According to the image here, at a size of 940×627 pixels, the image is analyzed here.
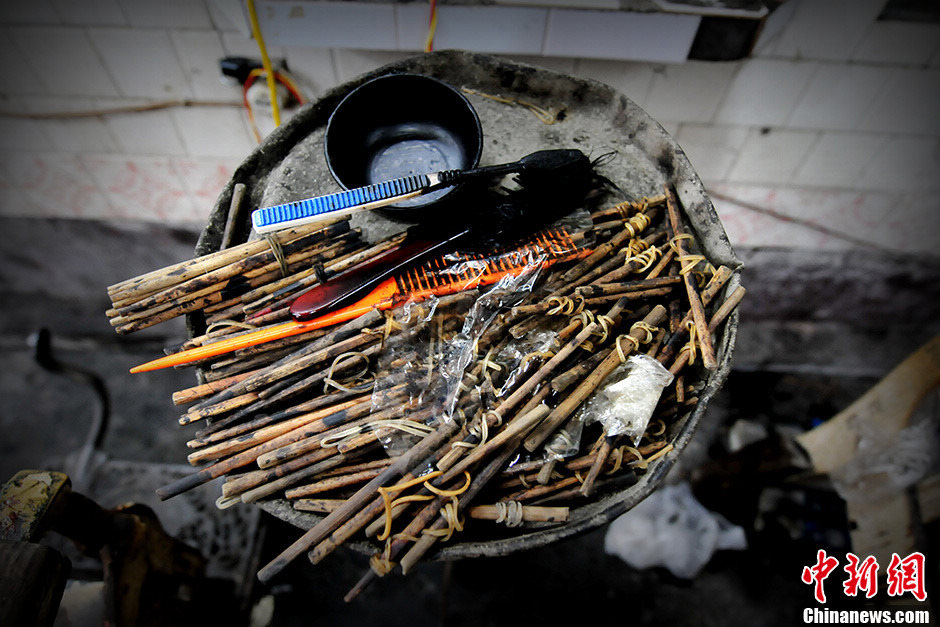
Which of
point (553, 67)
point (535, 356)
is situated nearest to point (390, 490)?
point (535, 356)

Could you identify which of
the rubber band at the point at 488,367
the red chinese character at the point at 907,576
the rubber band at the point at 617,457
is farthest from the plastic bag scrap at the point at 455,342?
the red chinese character at the point at 907,576

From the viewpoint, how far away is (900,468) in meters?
2.35

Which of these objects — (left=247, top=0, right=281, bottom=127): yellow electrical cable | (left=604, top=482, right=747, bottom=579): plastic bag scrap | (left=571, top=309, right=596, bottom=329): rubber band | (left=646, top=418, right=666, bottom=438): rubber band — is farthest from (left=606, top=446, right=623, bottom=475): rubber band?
(left=247, top=0, right=281, bottom=127): yellow electrical cable

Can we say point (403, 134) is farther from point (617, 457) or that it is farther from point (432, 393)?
point (617, 457)

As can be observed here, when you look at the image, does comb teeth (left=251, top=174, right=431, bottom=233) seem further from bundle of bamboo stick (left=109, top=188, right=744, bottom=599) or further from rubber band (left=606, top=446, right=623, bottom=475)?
rubber band (left=606, top=446, right=623, bottom=475)

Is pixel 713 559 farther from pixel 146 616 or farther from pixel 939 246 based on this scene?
pixel 146 616

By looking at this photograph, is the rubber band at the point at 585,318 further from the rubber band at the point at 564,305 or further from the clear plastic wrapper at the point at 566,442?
the clear plastic wrapper at the point at 566,442

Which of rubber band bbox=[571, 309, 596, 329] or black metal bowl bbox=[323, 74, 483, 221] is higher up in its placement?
black metal bowl bbox=[323, 74, 483, 221]

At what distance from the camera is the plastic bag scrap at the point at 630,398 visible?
53.7 inches

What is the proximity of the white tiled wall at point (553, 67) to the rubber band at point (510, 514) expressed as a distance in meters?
2.03

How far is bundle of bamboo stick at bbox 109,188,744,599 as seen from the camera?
52.2 inches

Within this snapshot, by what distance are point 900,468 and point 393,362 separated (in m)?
2.55

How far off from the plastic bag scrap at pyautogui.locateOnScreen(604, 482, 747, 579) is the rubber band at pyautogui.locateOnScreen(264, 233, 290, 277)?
2524 millimetres

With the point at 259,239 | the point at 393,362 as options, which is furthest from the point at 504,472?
the point at 259,239
